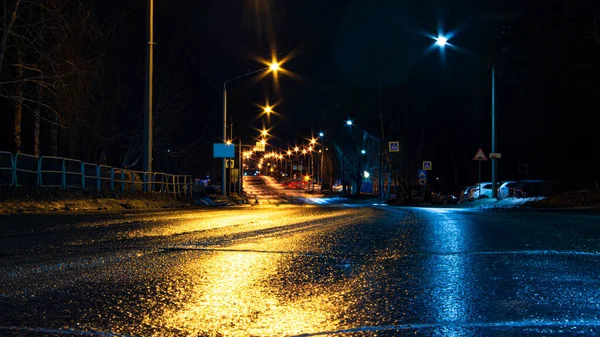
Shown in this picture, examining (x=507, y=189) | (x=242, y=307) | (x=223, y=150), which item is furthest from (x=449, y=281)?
(x=223, y=150)

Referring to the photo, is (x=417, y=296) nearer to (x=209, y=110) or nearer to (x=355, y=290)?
(x=355, y=290)

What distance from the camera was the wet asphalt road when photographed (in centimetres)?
416

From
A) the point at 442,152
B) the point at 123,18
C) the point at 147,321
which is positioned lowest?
the point at 147,321

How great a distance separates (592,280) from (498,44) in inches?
1636

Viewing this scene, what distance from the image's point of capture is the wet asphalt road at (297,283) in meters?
4.16

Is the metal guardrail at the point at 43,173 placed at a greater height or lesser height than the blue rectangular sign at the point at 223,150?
lesser

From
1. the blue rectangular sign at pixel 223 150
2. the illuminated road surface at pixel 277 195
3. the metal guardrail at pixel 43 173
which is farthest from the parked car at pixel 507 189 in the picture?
the illuminated road surface at pixel 277 195

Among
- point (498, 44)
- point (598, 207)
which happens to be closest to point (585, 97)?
point (498, 44)

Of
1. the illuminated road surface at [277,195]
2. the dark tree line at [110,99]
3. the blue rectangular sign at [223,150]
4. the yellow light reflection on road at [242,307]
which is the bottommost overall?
the illuminated road surface at [277,195]

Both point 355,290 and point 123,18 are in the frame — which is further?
point 123,18

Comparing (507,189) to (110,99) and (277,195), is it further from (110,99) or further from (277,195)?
(277,195)

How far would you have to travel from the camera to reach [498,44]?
43.7 meters

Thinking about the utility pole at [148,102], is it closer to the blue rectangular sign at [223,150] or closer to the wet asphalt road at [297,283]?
the wet asphalt road at [297,283]

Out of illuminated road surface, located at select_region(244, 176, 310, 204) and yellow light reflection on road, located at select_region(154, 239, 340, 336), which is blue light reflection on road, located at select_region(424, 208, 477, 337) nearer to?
yellow light reflection on road, located at select_region(154, 239, 340, 336)
